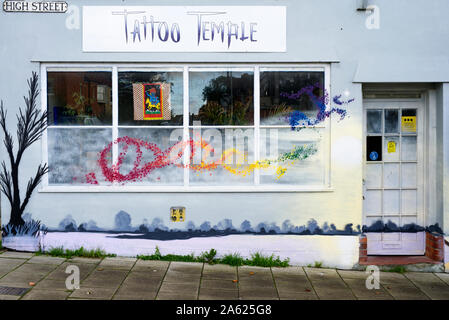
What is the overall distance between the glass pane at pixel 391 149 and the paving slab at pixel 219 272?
9.69 feet

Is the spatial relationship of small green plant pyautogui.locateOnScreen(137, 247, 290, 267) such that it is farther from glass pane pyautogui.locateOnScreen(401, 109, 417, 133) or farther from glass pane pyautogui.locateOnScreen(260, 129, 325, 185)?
glass pane pyautogui.locateOnScreen(401, 109, 417, 133)

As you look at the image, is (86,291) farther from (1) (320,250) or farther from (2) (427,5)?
(2) (427,5)

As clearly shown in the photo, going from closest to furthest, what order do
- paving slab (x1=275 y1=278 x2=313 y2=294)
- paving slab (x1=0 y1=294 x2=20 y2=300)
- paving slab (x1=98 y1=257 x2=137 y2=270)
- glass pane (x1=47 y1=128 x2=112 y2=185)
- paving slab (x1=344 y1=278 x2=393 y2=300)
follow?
1. paving slab (x1=0 y1=294 x2=20 y2=300)
2. paving slab (x1=344 y1=278 x2=393 y2=300)
3. paving slab (x1=275 y1=278 x2=313 y2=294)
4. paving slab (x1=98 y1=257 x2=137 y2=270)
5. glass pane (x1=47 y1=128 x2=112 y2=185)

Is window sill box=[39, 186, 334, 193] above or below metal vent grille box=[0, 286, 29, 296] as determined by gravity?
above

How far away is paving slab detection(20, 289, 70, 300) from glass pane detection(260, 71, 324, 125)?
3635 millimetres

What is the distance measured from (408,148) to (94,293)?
16.7 feet

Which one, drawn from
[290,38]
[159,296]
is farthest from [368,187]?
[159,296]

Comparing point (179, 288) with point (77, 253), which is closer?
point (179, 288)

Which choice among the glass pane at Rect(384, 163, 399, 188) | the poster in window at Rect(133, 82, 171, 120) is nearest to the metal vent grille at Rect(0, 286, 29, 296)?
the poster in window at Rect(133, 82, 171, 120)

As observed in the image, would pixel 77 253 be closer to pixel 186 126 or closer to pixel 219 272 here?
pixel 219 272

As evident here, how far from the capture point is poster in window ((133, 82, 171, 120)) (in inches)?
284

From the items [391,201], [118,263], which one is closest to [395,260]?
[391,201]

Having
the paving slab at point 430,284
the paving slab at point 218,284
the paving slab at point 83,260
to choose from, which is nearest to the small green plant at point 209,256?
the paving slab at point 218,284

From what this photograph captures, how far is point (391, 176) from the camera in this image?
748 cm
